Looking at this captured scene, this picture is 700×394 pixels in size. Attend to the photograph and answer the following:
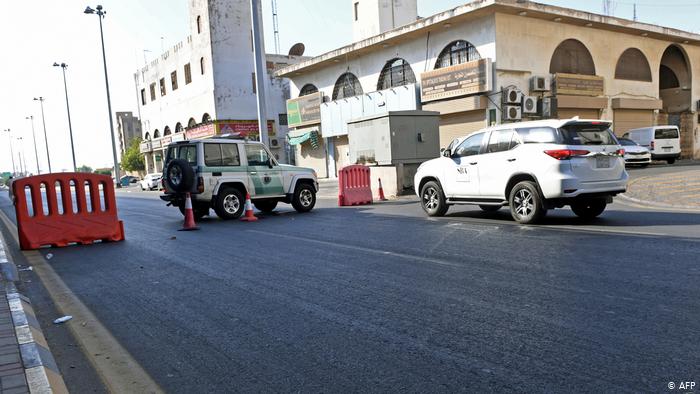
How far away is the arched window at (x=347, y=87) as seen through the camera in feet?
99.6

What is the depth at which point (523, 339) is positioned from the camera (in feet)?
12.1

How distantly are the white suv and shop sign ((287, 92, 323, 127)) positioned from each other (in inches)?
924

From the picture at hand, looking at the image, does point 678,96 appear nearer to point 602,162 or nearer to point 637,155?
point 637,155

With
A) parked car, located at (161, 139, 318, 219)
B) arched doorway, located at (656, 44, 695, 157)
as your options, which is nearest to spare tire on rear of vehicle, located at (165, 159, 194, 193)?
parked car, located at (161, 139, 318, 219)

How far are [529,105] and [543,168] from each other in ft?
50.5

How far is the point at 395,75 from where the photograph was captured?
27.7 metres

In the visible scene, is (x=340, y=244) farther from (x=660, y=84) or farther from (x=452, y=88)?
(x=660, y=84)

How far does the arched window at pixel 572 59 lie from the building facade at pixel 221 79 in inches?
928

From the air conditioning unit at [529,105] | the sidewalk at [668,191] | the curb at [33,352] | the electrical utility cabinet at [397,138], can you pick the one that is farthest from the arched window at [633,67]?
the curb at [33,352]

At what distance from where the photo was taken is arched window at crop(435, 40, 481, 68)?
2341 cm

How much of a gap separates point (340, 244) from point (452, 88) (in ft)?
56.1

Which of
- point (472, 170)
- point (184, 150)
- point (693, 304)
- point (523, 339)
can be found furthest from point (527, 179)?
point (184, 150)

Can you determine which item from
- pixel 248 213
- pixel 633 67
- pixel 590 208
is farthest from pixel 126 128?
pixel 590 208

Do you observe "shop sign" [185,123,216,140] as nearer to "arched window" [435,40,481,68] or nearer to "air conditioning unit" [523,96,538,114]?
"arched window" [435,40,481,68]
